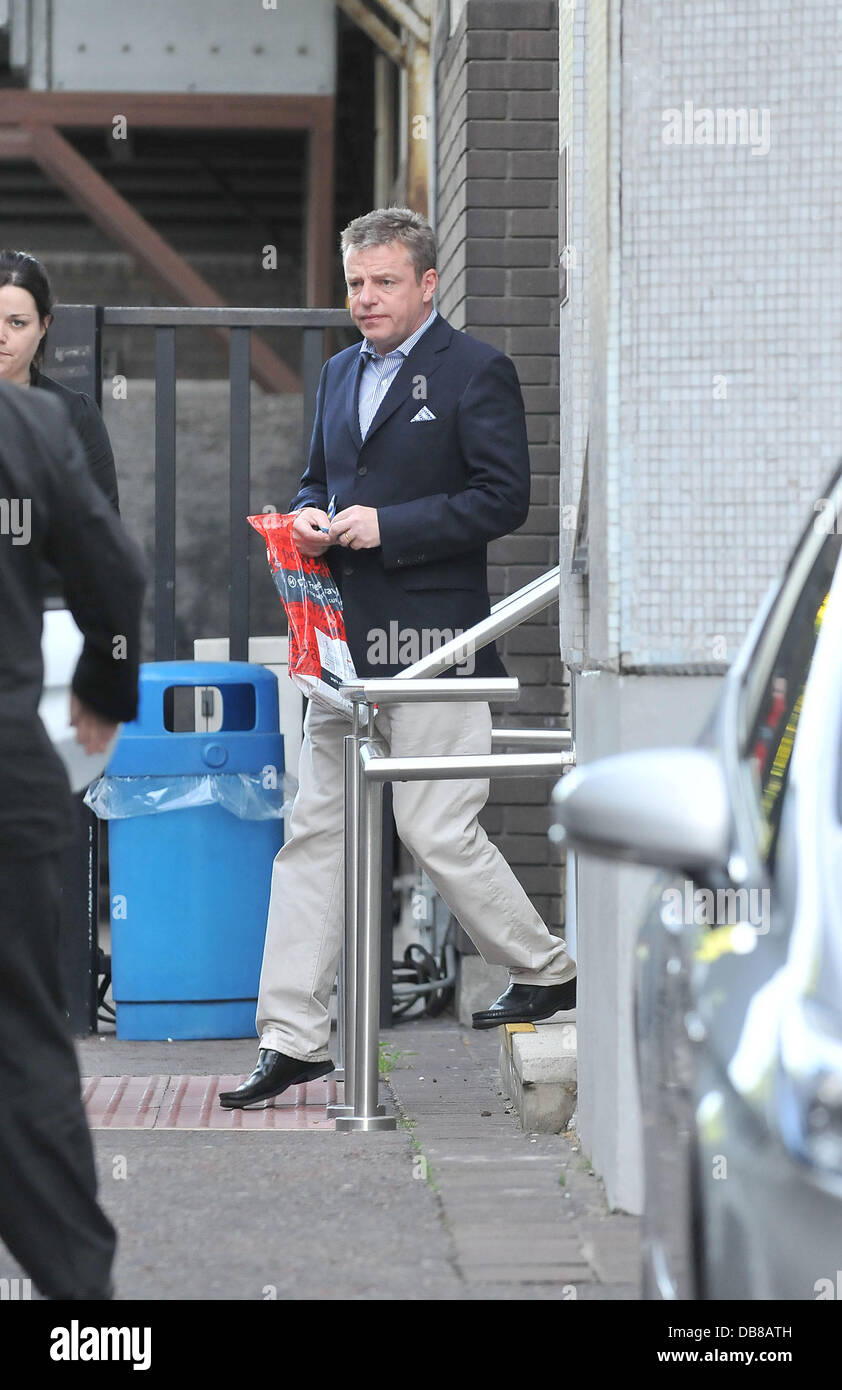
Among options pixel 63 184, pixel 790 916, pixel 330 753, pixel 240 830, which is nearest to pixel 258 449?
pixel 63 184

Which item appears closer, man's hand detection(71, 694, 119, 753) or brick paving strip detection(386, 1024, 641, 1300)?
man's hand detection(71, 694, 119, 753)

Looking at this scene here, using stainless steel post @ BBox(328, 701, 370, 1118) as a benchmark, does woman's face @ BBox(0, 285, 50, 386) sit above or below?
above

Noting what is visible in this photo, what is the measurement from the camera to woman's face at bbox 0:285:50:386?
5062 mm

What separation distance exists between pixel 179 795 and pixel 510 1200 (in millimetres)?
2268

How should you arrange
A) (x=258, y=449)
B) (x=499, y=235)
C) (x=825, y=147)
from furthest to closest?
(x=258, y=449)
(x=499, y=235)
(x=825, y=147)

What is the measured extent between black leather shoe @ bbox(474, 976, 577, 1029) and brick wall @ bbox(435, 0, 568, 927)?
4.58 ft

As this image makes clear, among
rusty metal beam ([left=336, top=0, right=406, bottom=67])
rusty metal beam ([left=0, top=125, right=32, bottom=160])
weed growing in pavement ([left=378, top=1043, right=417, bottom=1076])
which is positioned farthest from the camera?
rusty metal beam ([left=0, top=125, right=32, bottom=160])

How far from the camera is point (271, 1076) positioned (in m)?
4.81

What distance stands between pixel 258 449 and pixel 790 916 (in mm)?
7214

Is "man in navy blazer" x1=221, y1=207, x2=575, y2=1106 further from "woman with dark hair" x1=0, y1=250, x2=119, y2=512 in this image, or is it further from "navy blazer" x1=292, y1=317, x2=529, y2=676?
"woman with dark hair" x1=0, y1=250, x2=119, y2=512

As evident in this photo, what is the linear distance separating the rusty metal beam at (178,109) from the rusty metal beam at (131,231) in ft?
0.50

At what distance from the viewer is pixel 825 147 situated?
3.67 m

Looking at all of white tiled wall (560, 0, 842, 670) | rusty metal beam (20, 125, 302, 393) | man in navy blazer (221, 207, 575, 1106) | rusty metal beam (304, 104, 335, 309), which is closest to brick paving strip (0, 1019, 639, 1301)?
man in navy blazer (221, 207, 575, 1106)
